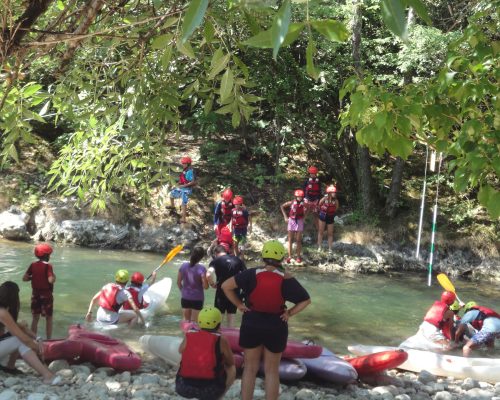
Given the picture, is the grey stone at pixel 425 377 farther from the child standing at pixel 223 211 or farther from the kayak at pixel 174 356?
the child standing at pixel 223 211

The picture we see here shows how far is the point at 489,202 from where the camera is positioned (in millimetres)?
1935

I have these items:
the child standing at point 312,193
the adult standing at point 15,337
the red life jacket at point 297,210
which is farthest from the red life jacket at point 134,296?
the child standing at point 312,193

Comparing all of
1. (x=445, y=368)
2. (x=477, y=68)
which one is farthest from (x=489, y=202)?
(x=445, y=368)

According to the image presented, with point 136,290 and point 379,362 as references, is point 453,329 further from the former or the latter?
point 136,290

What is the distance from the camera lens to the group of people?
7215mm

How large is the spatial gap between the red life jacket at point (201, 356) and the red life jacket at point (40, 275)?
8.59 ft

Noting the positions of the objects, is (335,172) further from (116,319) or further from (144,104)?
(144,104)

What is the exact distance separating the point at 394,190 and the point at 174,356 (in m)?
9.42

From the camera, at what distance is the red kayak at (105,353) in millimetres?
5551

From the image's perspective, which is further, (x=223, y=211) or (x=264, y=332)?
(x=223, y=211)

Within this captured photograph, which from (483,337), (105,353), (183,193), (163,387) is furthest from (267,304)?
(183,193)

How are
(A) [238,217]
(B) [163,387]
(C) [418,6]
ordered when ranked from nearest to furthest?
(C) [418,6] → (B) [163,387] → (A) [238,217]

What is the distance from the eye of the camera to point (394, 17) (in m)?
0.86

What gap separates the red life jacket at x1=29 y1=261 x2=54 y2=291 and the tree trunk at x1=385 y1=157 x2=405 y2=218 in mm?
9512
